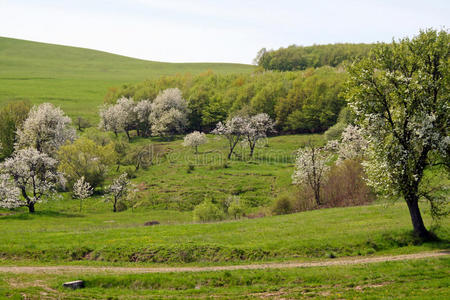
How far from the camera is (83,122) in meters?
135

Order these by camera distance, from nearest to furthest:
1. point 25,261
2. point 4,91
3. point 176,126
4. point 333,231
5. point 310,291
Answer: point 310,291, point 25,261, point 333,231, point 176,126, point 4,91

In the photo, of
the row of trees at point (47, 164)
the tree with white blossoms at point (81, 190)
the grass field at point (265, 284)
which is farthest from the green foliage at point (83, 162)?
the grass field at point (265, 284)

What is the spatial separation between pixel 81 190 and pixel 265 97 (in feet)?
246

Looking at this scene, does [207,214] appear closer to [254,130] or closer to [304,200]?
[304,200]

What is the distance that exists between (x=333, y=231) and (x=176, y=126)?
101 metres

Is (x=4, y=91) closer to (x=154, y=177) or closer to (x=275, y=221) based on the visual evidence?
(x=154, y=177)

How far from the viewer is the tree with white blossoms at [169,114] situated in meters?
130

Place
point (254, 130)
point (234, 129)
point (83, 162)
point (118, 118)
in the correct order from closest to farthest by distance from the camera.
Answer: point (83, 162)
point (254, 130)
point (234, 129)
point (118, 118)

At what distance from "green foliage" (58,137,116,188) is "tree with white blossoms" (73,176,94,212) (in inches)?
115

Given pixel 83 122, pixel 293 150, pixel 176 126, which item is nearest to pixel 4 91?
pixel 83 122

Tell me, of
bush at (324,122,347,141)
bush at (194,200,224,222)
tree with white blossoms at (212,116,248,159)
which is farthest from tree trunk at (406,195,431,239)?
tree with white blossoms at (212,116,248,159)

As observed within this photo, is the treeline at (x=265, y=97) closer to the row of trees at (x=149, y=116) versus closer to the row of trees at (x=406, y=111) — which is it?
the row of trees at (x=149, y=116)

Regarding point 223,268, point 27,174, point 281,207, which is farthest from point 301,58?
point 223,268

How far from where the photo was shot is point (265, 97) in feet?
448
